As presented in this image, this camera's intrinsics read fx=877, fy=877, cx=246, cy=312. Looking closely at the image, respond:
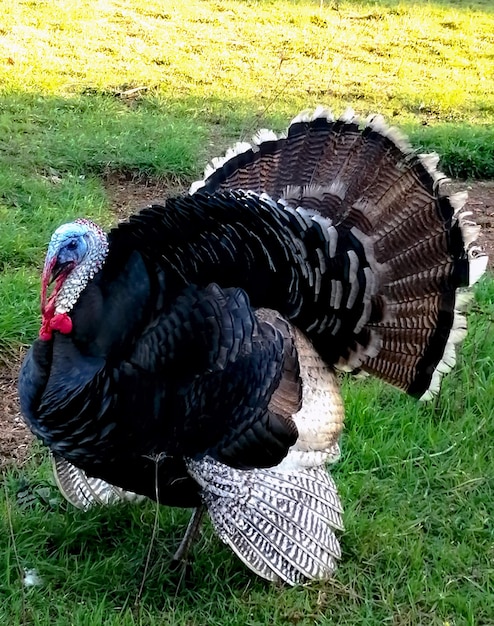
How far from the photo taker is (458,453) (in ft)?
12.7

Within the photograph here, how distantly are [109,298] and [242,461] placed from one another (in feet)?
2.28

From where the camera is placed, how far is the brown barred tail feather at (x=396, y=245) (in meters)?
3.22

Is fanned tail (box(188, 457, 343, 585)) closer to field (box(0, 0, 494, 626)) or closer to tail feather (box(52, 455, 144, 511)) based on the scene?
field (box(0, 0, 494, 626))

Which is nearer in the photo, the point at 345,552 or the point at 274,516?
the point at 274,516

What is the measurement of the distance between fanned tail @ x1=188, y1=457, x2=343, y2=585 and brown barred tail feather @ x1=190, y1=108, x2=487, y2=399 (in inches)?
20.6

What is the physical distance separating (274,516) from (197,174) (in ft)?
12.1

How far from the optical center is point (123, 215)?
5684 millimetres

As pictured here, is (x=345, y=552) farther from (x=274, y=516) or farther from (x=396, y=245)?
(x=396, y=245)

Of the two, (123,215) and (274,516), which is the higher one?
(274,516)

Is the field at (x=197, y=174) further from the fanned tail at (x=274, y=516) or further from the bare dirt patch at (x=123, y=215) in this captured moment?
the fanned tail at (x=274, y=516)

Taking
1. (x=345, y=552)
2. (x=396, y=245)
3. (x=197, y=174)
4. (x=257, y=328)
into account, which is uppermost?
(x=396, y=245)

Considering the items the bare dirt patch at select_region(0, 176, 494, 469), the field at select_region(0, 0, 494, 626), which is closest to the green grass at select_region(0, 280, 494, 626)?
the field at select_region(0, 0, 494, 626)

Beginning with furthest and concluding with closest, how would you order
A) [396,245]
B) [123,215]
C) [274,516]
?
[123,215], [396,245], [274,516]

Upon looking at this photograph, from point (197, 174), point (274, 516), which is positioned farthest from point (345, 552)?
point (197, 174)
